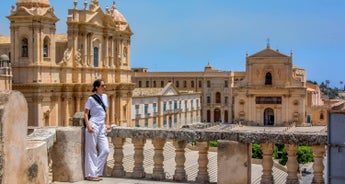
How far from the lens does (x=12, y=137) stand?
4285 mm

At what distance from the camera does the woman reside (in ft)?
21.6

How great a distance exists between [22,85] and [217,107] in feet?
157

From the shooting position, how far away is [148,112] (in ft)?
172

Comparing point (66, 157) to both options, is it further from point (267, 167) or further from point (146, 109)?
point (146, 109)

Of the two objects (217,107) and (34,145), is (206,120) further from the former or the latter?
(34,145)

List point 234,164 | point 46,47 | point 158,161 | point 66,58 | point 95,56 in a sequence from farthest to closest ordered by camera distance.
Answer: point 95,56, point 66,58, point 46,47, point 158,161, point 234,164

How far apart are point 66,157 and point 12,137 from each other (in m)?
2.26

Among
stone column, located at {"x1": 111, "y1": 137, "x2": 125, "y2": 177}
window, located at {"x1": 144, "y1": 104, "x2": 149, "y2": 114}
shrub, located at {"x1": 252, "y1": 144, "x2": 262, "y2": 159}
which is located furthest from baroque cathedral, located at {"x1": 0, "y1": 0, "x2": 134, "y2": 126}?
stone column, located at {"x1": 111, "y1": 137, "x2": 125, "y2": 177}

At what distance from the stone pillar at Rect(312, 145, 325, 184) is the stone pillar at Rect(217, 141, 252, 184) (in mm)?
783

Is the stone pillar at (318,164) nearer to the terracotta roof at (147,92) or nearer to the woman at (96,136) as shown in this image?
the woman at (96,136)

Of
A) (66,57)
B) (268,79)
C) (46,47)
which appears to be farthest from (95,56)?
(268,79)

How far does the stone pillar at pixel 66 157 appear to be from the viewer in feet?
21.3

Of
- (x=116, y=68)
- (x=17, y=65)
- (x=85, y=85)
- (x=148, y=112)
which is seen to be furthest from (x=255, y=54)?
(x=17, y=65)

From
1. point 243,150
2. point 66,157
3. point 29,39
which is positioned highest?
point 29,39
